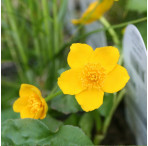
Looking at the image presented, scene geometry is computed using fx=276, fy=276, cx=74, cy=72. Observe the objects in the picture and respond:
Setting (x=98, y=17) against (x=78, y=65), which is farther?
(x=98, y=17)

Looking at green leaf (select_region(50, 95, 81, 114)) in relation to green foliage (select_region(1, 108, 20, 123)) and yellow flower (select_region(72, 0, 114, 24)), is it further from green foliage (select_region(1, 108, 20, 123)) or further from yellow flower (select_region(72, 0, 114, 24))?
yellow flower (select_region(72, 0, 114, 24))

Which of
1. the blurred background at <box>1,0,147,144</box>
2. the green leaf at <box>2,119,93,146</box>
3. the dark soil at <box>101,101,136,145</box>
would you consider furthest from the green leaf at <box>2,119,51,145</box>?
the dark soil at <box>101,101,136,145</box>

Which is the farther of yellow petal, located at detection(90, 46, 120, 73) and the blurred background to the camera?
the blurred background

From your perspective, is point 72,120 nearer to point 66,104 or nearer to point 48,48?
point 66,104

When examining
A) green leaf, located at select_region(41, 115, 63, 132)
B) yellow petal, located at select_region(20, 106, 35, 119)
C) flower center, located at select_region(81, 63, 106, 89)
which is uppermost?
flower center, located at select_region(81, 63, 106, 89)

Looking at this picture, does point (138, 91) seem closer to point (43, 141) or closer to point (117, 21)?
point (43, 141)

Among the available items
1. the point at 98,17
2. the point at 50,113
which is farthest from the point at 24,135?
the point at 98,17

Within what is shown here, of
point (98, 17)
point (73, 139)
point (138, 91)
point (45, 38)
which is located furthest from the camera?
point (45, 38)
